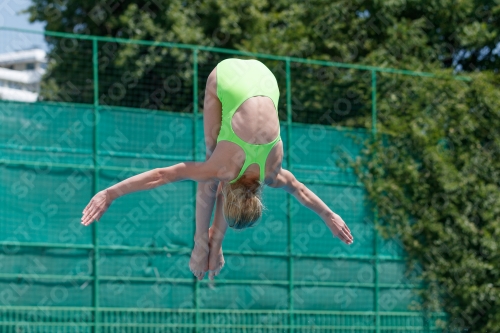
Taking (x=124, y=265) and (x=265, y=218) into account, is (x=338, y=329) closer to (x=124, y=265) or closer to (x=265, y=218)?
(x=265, y=218)

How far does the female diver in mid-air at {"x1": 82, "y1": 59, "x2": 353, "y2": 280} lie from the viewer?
612cm

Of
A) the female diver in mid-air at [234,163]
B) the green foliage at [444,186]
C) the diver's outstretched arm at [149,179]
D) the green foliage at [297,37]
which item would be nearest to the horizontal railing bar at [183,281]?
the green foliage at [444,186]

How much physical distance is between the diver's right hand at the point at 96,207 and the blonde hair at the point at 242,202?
31.1 inches

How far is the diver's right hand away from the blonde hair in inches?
31.1

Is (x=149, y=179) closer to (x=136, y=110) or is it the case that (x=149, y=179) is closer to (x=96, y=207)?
(x=96, y=207)

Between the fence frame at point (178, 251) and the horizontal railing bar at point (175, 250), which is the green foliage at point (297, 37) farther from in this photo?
the horizontal railing bar at point (175, 250)

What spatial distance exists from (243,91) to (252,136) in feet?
1.22

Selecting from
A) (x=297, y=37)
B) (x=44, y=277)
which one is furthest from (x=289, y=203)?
(x=297, y=37)

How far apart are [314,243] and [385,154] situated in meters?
1.71

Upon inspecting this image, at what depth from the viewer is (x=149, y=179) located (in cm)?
612

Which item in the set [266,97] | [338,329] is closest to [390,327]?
[338,329]

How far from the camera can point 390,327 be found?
487 inches

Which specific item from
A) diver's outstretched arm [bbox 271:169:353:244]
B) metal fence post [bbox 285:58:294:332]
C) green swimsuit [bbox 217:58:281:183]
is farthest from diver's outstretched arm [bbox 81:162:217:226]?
metal fence post [bbox 285:58:294:332]

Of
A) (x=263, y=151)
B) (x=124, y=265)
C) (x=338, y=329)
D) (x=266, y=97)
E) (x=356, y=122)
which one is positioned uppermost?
(x=356, y=122)
